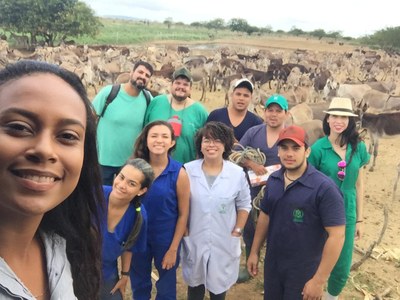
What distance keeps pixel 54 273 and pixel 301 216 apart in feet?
6.43

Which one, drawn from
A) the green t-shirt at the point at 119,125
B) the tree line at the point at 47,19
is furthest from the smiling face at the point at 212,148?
the tree line at the point at 47,19

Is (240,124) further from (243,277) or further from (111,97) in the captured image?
(243,277)

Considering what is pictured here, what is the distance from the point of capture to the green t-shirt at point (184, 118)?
4.20m

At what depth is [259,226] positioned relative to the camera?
320 cm

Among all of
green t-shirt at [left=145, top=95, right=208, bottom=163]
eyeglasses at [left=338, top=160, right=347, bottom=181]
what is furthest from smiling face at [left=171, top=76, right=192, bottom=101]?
eyeglasses at [left=338, top=160, right=347, bottom=181]

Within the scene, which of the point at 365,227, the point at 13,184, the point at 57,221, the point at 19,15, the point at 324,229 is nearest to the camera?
the point at 13,184

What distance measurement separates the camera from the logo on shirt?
9.12ft

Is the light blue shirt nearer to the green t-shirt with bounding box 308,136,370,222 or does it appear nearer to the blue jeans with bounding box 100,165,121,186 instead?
the green t-shirt with bounding box 308,136,370,222

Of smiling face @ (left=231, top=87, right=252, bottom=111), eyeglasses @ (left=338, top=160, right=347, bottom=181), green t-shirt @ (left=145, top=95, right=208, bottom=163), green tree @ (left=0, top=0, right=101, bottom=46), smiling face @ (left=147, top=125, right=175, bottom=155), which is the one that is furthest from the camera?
green tree @ (left=0, top=0, right=101, bottom=46)

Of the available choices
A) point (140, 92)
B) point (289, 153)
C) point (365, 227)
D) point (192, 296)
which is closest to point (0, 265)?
point (289, 153)

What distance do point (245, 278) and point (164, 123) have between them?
2.36m

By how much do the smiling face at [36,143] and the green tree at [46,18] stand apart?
36.9 meters

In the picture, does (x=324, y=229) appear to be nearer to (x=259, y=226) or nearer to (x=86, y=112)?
(x=259, y=226)

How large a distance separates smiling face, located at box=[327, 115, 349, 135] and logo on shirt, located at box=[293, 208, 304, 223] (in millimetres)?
1244
